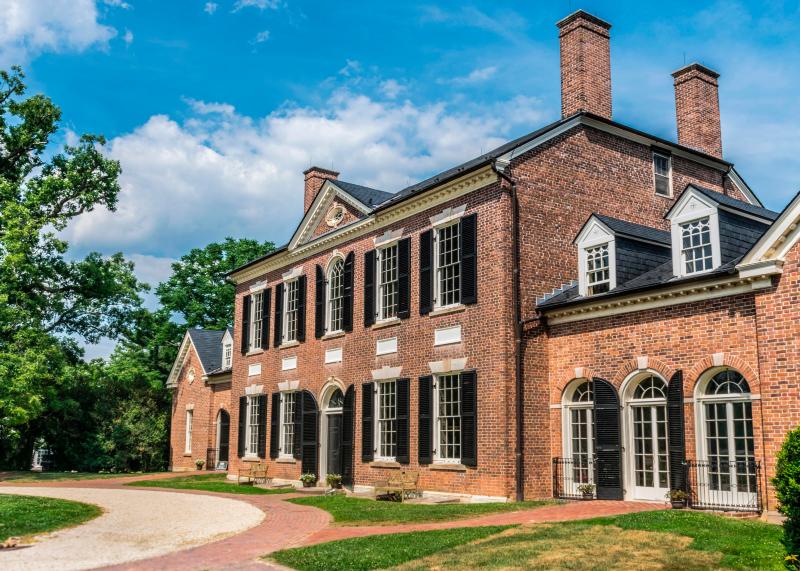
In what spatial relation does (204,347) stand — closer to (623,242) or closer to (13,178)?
(13,178)

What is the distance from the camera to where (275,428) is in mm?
27844

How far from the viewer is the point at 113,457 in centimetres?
3809

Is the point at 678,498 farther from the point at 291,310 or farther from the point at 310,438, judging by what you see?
the point at 291,310

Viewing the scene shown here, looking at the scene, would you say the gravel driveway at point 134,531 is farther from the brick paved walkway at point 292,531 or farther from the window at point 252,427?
the window at point 252,427

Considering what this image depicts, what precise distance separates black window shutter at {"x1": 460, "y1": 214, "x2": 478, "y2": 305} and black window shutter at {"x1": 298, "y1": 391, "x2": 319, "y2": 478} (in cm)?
812

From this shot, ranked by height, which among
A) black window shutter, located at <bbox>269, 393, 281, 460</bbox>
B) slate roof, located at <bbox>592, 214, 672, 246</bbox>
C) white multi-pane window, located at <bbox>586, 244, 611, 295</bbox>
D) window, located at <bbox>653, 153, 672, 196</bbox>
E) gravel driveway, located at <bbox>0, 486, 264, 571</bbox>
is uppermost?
window, located at <bbox>653, 153, 672, 196</bbox>

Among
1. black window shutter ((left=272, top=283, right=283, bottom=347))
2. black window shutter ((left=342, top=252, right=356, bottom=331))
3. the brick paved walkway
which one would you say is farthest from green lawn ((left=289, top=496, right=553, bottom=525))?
black window shutter ((left=272, top=283, right=283, bottom=347))

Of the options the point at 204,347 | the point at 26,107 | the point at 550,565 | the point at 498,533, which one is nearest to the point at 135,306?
the point at 204,347

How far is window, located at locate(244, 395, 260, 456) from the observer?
96.8 feet

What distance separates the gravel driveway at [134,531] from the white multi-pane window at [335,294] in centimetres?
629

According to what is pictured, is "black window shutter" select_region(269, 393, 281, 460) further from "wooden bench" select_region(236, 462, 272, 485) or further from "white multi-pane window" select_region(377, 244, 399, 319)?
"white multi-pane window" select_region(377, 244, 399, 319)

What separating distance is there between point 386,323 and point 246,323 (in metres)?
10.4

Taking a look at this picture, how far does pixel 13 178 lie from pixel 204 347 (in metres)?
12.1

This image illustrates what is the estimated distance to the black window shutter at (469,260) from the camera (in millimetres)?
19531
